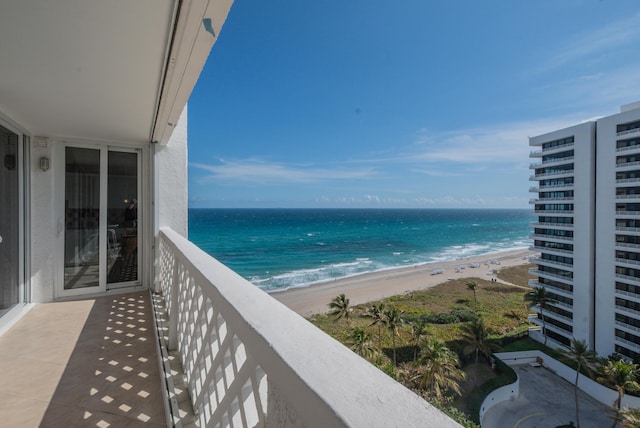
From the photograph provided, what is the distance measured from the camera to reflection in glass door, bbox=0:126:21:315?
280 centimetres

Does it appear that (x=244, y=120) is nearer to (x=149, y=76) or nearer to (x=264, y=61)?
(x=264, y=61)

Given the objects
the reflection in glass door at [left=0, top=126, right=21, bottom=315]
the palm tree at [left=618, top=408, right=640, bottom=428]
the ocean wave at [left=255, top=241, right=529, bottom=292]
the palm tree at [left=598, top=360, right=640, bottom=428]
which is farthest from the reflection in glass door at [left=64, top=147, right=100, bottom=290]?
the palm tree at [left=598, top=360, right=640, bottom=428]

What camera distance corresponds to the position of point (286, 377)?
18.9 inches

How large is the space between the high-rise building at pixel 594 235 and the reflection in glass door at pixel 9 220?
19271 mm

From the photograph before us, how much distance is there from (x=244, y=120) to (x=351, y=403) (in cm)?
4519

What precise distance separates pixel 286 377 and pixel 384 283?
821 inches

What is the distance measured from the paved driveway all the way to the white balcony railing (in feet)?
38.8

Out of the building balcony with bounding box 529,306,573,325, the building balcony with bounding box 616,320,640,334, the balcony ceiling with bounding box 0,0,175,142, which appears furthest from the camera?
the building balcony with bounding box 529,306,573,325

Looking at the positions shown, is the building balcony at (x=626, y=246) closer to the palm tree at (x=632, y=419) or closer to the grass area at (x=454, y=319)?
the grass area at (x=454, y=319)

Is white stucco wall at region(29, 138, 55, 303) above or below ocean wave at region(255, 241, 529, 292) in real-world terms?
above

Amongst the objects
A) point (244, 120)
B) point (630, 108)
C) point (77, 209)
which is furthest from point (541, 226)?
point (244, 120)

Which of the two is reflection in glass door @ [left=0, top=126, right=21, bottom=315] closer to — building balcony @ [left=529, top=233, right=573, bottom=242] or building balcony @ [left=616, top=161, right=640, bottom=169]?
building balcony @ [left=616, top=161, right=640, bottom=169]

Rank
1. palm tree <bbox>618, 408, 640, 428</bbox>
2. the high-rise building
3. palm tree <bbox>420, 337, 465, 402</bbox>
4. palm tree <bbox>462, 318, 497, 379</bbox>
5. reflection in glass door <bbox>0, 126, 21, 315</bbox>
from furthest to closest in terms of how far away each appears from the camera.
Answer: the high-rise building
palm tree <bbox>462, 318, 497, 379</bbox>
palm tree <bbox>420, 337, 465, 402</bbox>
palm tree <bbox>618, 408, 640, 428</bbox>
reflection in glass door <bbox>0, 126, 21, 315</bbox>

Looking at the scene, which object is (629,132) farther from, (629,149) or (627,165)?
(627,165)
